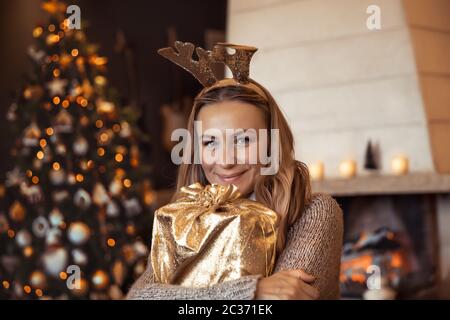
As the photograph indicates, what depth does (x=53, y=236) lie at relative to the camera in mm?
4078

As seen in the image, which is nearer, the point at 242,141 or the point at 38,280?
the point at 242,141

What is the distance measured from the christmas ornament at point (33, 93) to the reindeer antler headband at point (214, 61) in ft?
9.75

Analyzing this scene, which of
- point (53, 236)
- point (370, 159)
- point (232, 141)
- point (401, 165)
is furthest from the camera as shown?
point (53, 236)

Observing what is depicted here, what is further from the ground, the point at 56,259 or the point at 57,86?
the point at 57,86

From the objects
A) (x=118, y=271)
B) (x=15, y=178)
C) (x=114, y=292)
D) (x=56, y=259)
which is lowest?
(x=114, y=292)

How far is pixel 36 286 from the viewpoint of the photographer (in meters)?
4.09

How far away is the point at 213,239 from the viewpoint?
4.03ft

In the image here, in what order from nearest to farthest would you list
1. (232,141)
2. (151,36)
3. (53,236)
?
(232,141) < (53,236) < (151,36)

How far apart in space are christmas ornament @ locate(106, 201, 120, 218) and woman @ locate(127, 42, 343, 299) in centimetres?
286

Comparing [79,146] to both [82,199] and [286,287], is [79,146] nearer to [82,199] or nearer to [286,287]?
[82,199]

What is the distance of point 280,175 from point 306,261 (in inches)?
6.8

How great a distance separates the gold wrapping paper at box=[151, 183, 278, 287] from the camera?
1.22m

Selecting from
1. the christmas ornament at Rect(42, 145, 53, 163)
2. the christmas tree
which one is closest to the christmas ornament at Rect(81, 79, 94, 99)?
the christmas tree

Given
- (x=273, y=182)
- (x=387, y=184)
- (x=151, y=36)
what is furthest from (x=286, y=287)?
(x=151, y=36)
